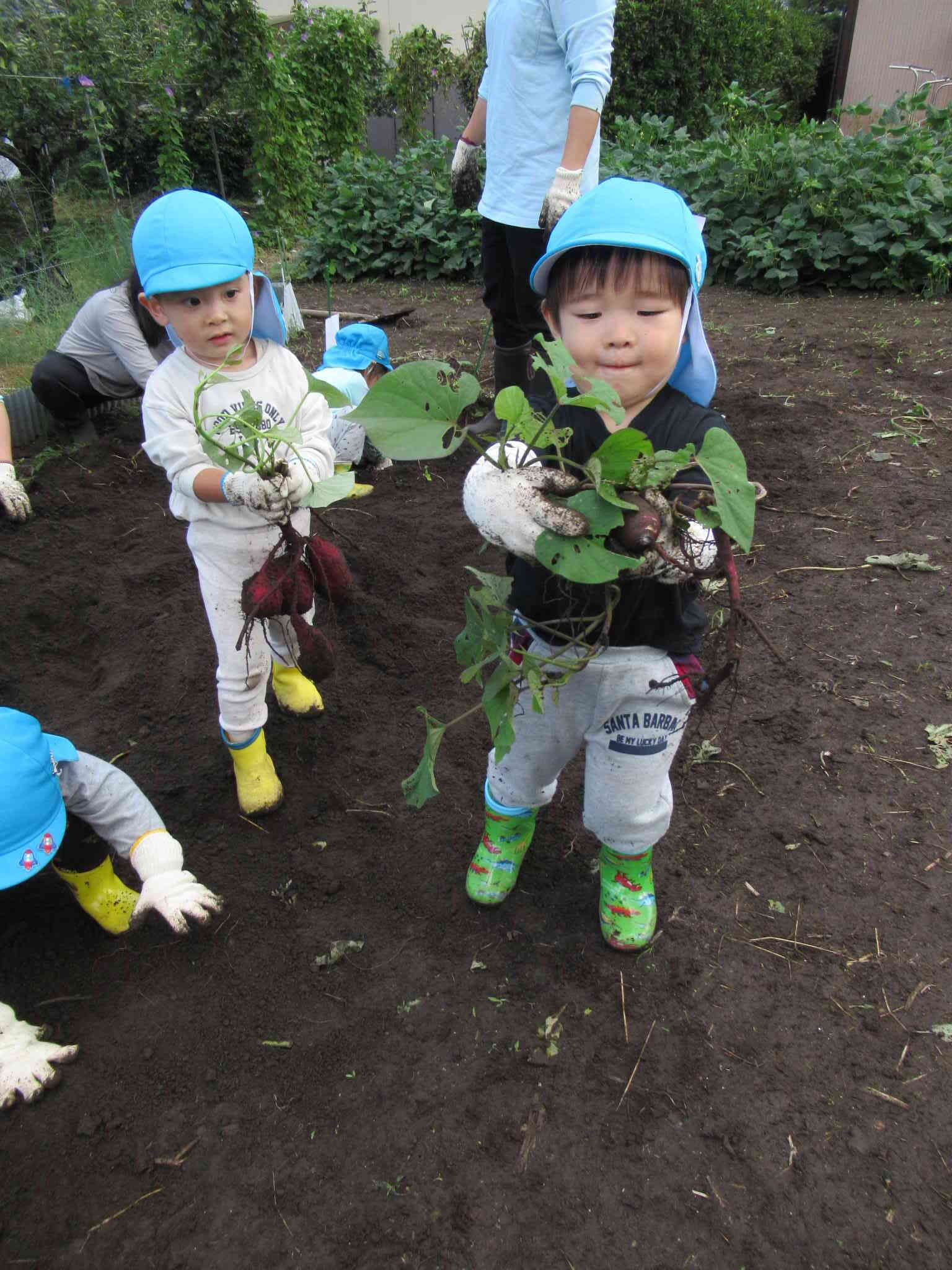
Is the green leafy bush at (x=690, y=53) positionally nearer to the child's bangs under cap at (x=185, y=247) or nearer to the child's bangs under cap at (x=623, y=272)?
the child's bangs under cap at (x=185, y=247)

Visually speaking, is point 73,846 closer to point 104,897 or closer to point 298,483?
point 104,897

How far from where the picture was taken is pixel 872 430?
379cm

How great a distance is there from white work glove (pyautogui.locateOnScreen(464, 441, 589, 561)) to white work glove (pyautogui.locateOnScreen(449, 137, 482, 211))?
11.4 ft

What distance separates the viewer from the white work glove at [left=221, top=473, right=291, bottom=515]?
1.67m

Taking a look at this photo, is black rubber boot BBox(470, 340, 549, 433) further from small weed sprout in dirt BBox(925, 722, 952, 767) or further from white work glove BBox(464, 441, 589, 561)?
white work glove BBox(464, 441, 589, 561)

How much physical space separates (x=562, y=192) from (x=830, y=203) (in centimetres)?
339

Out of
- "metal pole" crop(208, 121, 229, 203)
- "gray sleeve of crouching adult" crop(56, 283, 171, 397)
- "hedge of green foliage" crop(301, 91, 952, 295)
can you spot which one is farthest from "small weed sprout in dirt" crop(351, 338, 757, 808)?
"metal pole" crop(208, 121, 229, 203)

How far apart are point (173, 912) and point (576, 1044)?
85cm

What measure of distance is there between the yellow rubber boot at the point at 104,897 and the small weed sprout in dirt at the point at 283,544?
59 centimetres

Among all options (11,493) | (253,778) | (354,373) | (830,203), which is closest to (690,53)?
(830,203)

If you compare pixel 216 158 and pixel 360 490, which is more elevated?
pixel 216 158

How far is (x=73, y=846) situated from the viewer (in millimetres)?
1884

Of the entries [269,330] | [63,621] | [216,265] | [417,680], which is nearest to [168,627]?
[63,621]

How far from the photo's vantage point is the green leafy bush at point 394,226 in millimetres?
6926
